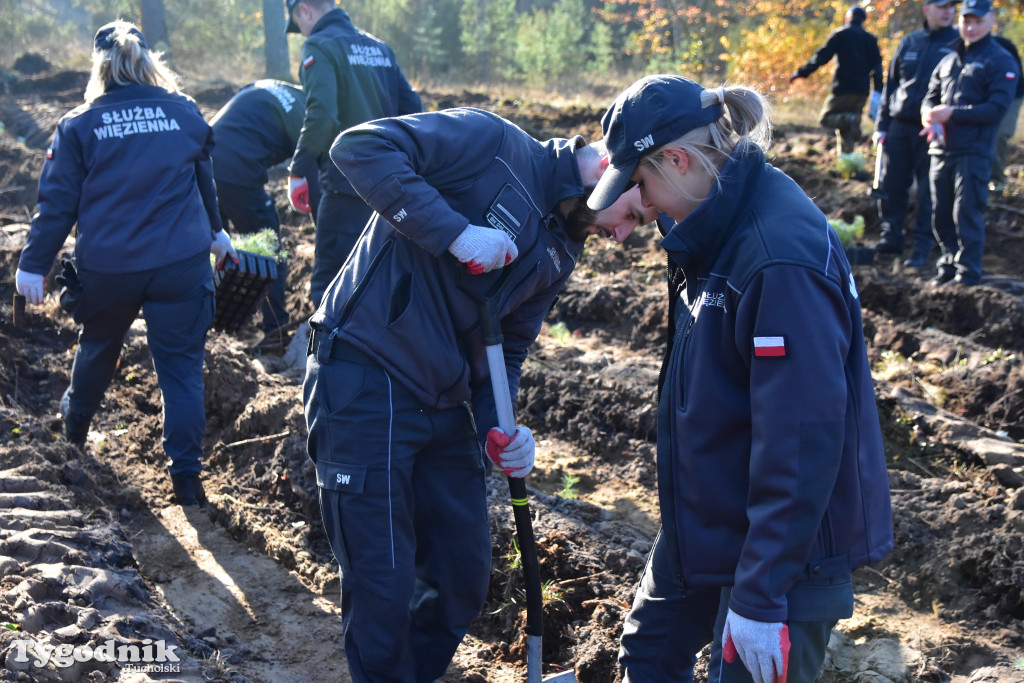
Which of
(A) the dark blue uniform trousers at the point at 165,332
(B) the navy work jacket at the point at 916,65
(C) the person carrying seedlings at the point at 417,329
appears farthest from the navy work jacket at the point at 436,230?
(B) the navy work jacket at the point at 916,65

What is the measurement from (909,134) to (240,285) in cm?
611

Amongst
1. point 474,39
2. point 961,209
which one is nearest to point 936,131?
point 961,209

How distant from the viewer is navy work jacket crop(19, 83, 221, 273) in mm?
4102

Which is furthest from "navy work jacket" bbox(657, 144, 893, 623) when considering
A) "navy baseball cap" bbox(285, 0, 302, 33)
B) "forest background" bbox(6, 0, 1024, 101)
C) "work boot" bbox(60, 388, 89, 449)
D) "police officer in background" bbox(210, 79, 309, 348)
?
"forest background" bbox(6, 0, 1024, 101)

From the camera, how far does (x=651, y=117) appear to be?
2.02 metres

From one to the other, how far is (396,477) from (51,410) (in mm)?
4012

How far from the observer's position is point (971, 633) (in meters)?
3.81

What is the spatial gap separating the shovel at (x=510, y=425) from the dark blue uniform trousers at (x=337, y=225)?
263 cm

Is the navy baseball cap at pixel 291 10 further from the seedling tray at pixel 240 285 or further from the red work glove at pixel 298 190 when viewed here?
the seedling tray at pixel 240 285

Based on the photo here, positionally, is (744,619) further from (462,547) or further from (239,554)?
(239,554)

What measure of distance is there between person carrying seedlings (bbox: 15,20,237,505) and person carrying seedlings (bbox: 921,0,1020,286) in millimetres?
5798

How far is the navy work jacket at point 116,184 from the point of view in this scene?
161 inches

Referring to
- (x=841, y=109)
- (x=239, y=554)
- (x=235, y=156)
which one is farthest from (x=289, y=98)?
(x=841, y=109)

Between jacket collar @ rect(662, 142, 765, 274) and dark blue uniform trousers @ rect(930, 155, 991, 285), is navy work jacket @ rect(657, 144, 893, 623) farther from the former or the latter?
dark blue uniform trousers @ rect(930, 155, 991, 285)
